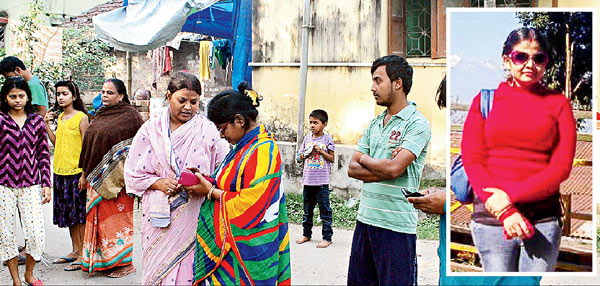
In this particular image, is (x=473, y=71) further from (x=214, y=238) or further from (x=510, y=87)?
(x=214, y=238)

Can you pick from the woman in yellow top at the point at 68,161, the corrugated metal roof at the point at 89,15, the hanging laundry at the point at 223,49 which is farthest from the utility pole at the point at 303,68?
the corrugated metal roof at the point at 89,15

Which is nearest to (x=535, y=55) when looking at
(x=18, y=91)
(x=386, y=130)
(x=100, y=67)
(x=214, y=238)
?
(x=386, y=130)

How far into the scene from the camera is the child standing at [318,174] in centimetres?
653

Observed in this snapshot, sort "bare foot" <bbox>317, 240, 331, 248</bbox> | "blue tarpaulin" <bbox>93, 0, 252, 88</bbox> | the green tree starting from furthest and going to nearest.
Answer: the green tree, "blue tarpaulin" <bbox>93, 0, 252, 88</bbox>, "bare foot" <bbox>317, 240, 331, 248</bbox>

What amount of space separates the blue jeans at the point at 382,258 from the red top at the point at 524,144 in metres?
0.95

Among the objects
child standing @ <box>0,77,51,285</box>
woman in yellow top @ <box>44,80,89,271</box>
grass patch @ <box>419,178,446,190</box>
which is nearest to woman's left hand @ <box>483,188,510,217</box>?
child standing @ <box>0,77,51,285</box>

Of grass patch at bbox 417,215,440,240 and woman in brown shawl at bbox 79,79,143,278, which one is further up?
woman in brown shawl at bbox 79,79,143,278

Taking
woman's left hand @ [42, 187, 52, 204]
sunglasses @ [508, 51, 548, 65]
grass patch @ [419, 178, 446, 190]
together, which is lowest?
grass patch @ [419, 178, 446, 190]

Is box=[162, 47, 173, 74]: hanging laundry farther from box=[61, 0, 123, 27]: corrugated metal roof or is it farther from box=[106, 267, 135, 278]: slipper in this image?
box=[106, 267, 135, 278]: slipper

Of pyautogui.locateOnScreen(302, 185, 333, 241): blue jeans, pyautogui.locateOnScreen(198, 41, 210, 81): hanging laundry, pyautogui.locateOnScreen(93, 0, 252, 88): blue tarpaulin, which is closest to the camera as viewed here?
pyautogui.locateOnScreen(302, 185, 333, 241): blue jeans

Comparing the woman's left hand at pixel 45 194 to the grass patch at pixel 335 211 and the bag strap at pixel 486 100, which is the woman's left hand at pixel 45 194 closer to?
the grass patch at pixel 335 211

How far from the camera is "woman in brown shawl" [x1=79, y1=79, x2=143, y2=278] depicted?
202 inches

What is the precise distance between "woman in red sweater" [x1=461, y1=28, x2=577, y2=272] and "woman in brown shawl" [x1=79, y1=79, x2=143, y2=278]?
3.53 metres

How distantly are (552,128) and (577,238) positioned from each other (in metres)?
0.46
